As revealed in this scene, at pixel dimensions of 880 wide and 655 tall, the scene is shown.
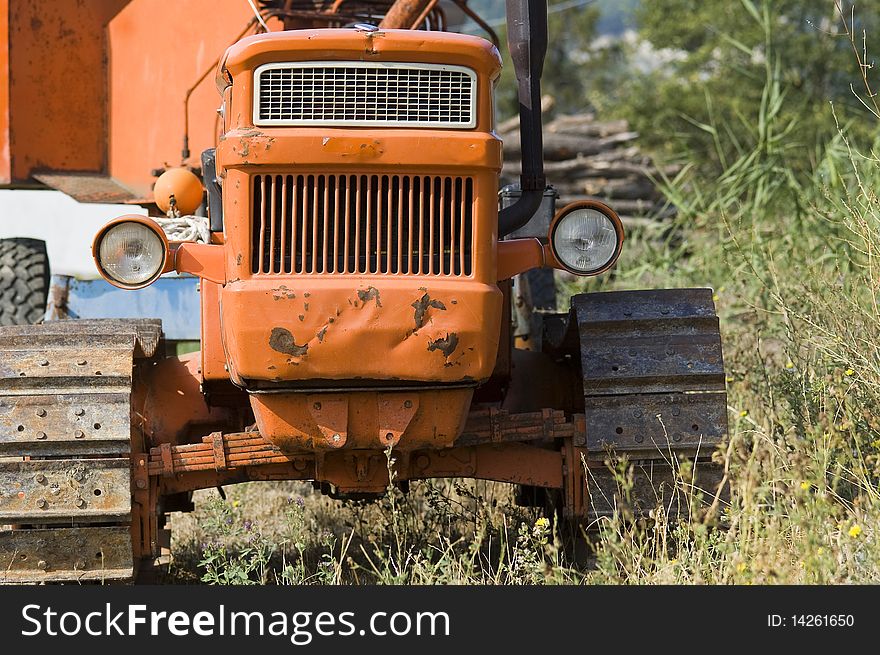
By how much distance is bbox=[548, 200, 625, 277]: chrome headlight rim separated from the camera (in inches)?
185

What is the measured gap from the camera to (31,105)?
726 cm

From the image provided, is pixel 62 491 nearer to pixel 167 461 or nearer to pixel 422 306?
pixel 167 461

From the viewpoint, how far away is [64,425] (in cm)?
468

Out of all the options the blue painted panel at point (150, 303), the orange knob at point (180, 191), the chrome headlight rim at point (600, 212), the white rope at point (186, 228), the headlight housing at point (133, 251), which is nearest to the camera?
the headlight housing at point (133, 251)

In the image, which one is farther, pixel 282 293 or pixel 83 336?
pixel 83 336

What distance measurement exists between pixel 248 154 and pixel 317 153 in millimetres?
233

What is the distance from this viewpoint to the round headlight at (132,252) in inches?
181

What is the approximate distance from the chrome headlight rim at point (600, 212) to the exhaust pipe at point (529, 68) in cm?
39

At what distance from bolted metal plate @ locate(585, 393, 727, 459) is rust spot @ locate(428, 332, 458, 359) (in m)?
0.79

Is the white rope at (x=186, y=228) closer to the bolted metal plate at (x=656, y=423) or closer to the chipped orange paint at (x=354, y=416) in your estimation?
the chipped orange paint at (x=354, y=416)

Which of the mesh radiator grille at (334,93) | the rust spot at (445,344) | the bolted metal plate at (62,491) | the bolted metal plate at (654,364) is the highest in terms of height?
the mesh radiator grille at (334,93)

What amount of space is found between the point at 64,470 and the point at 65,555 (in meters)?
0.31

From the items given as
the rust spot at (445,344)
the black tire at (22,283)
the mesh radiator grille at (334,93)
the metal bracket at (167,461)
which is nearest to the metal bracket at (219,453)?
the metal bracket at (167,461)

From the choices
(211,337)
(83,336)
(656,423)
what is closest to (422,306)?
(211,337)
